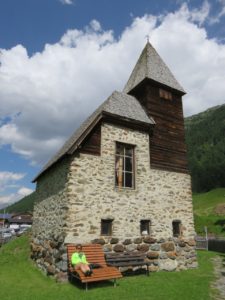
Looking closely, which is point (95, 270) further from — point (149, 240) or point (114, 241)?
point (149, 240)

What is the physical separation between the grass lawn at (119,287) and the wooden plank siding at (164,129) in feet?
17.4

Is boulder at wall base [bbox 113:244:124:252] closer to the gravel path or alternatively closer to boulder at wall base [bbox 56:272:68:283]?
boulder at wall base [bbox 56:272:68:283]

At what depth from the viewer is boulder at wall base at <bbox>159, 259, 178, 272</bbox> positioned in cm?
1265

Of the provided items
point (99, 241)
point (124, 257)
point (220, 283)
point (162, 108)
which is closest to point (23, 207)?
point (162, 108)

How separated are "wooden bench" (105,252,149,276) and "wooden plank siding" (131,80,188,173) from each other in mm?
4435

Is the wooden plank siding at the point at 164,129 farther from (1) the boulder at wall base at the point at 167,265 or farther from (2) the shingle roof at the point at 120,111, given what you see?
(1) the boulder at wall base at the point at 167,265

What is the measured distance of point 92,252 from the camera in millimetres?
10664

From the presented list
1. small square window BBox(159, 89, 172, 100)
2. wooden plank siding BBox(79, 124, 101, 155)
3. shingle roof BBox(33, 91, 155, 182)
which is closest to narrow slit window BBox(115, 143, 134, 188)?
wooden plank siding BBox(79, 124, 101, 155)

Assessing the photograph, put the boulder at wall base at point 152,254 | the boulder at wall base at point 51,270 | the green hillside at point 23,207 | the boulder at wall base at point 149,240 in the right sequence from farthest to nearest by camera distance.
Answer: the green hillside at point 23,207 < the boulder at wall base at point 149,240 < the boulder at wall base at point 152,254 < the boulder at wall base at point 51,270

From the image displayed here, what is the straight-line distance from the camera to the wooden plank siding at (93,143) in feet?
39.6

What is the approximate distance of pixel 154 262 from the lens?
12.5 meters

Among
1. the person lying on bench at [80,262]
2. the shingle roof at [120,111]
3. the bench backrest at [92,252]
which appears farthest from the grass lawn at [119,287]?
the shingle roof at [120,111]

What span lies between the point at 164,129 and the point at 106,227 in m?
6.35

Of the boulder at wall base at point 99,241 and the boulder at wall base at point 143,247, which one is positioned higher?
the boulder at wall base at point 99,241
